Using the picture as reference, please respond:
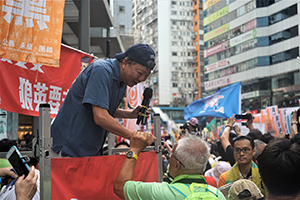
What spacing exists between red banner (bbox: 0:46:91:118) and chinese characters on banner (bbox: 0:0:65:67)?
669mm

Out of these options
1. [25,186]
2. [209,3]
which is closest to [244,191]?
[25,186]

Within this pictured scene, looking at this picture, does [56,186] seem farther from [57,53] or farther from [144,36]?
[144,36]

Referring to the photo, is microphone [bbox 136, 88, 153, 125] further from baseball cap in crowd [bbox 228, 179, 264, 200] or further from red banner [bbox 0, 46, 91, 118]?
red banner [bbox 0, 46, 91, 118]

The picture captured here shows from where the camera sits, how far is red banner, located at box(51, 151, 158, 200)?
8.90 ft

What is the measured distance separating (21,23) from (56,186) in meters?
1.84

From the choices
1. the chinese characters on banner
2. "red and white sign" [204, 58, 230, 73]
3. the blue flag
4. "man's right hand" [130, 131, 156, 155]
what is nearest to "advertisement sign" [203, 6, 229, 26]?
"red and white sign" [204, 58, 230, 73]

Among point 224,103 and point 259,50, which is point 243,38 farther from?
point 224,103

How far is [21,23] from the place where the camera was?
145 inches

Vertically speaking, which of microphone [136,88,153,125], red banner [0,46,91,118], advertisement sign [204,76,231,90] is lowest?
microphone [136,88,153,125]

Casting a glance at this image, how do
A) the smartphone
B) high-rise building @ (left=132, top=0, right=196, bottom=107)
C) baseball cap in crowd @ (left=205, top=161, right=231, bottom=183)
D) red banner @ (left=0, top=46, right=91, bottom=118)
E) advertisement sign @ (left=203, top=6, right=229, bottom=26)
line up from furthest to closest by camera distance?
high-rise building @ (left=132, top=0, right=196, bottom=107) → advertisement sign @ (left=203, top=6, right=229, bottom=26) → baseball cap in crowd @ (left=205, top=161, right=231, bottom=183) → red banner @ (left=0, top=46, right=91, bottom=118) → the smartphone

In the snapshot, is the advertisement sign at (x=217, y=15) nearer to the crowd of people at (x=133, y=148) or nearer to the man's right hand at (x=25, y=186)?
the crowd of people at (x=133, y=148)

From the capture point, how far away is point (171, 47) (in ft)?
282

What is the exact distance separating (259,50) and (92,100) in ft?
161

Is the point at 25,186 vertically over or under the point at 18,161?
under
